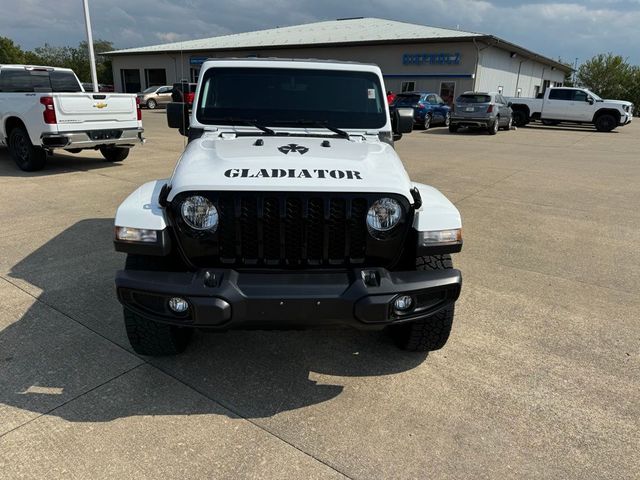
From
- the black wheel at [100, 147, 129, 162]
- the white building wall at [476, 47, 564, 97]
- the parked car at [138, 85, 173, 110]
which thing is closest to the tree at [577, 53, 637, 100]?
the white building wall at [476, 47, 564, 97]

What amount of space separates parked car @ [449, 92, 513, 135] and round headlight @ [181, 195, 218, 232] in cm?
1900

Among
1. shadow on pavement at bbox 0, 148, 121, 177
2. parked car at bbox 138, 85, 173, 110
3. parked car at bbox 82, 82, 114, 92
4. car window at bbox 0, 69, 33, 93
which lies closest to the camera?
shadow on pavement at bbox 0, 148, 121, 177

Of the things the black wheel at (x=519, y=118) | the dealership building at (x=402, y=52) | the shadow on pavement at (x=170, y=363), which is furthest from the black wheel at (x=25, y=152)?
the black wheel at (x=519, y=118)

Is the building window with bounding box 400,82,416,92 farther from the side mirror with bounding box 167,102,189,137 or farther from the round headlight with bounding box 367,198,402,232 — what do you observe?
the round headlight with bounding box 367,198,402,232

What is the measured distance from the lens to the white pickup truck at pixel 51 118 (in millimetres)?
8492

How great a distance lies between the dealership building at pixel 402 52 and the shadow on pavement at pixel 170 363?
20950mm

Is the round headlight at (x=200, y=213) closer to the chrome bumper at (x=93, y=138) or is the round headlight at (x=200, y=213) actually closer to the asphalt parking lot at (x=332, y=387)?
the asphalt parking lot at (x=332, y=387)

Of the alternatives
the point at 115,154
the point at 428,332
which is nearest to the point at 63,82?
the point at 115,154

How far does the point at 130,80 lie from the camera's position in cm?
4519

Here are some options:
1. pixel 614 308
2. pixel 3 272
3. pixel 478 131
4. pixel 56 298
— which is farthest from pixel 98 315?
pixel 478 131

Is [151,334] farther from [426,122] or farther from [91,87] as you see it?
[426,122]

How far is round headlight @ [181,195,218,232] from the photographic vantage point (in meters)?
2.66

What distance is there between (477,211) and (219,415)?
5.60m

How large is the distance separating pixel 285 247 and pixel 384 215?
0.58 m
